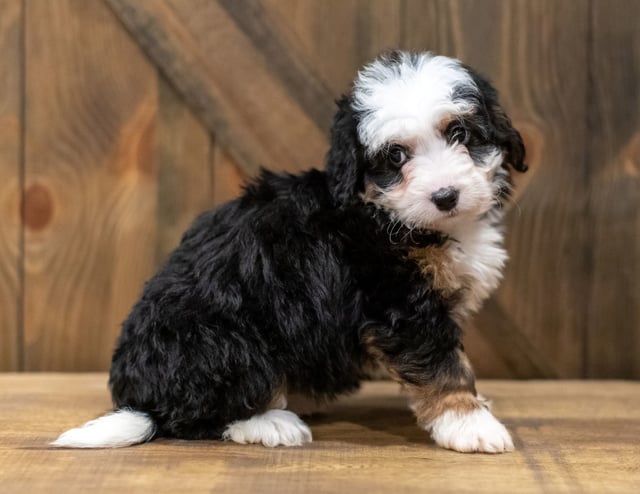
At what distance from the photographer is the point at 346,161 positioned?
2.48m

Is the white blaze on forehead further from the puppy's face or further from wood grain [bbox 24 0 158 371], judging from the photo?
wood grain [bbox 24 0 158 371]

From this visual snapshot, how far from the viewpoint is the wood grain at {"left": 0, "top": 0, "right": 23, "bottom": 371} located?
338cm

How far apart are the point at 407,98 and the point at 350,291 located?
0.63 metres

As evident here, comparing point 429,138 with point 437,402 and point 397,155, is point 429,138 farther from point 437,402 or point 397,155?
point 437,402

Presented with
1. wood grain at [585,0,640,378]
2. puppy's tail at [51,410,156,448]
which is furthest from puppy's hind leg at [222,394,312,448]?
wood grain at [585,0,640,378]

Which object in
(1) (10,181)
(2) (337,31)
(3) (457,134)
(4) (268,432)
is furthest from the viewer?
(1) (10,181)

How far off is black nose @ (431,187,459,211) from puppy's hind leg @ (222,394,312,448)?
84 cm

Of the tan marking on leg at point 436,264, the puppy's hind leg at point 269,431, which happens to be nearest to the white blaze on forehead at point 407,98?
the tan marking on leg at point 436,264

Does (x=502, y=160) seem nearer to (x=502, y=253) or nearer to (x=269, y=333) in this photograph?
(x=502, y=253)

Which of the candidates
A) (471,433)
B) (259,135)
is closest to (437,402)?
(471,433)

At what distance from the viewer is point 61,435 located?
255 centimetres

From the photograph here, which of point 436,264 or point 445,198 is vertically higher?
point 445,198

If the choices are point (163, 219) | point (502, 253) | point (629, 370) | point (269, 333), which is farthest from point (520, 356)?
point (163, 219)

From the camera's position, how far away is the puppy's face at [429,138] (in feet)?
7.72
